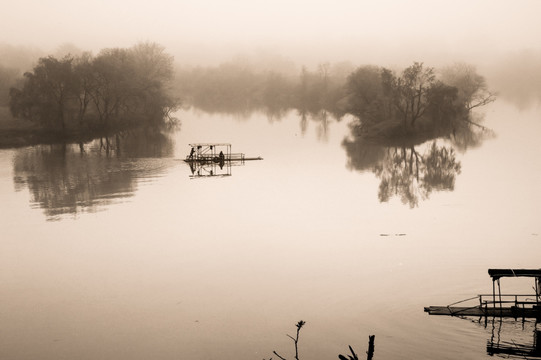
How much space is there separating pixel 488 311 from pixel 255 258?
1744 cm

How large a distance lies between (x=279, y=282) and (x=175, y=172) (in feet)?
173

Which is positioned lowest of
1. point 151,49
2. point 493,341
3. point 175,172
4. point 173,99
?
point 493,341

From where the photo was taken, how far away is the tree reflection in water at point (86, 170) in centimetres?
6856

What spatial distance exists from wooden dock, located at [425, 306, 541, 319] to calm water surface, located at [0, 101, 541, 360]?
0.46 meters

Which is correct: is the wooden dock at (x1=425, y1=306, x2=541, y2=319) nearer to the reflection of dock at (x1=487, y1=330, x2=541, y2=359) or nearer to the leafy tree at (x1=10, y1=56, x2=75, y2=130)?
the reflection of dock at (x1=487, y1=330, x2=541, y2=359)

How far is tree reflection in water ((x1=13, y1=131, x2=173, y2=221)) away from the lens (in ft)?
225

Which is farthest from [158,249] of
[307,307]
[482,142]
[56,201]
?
[482,142]

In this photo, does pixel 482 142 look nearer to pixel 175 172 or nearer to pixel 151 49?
pixel 175 172

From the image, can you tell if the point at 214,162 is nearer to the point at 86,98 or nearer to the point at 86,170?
the point at 86,170

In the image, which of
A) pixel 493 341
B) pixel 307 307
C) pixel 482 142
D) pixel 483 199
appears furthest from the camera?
pixel 482 142

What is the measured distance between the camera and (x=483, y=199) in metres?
65.4

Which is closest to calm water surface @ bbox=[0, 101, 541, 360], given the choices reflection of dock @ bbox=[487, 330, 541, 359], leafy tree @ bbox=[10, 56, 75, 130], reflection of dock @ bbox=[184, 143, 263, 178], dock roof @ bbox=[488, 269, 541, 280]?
reflection of dock @ bbox=[487, 330, 541, 359]

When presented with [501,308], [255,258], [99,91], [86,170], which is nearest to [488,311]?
[501,308]

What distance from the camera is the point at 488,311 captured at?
3288 cm
